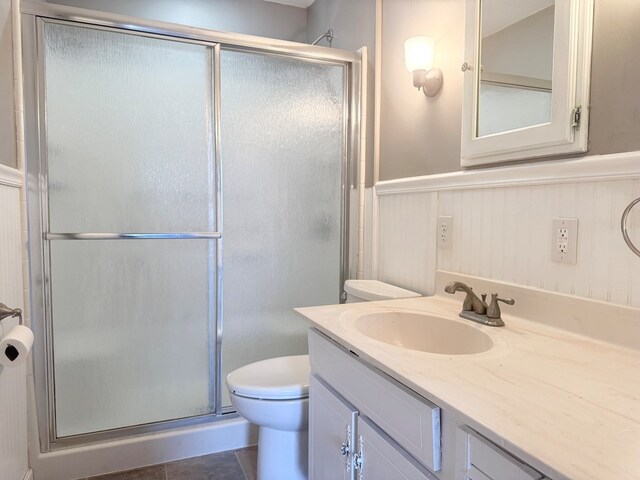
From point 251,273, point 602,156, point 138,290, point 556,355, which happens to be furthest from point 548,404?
point 138,290

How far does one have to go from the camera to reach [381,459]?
0.89 meters

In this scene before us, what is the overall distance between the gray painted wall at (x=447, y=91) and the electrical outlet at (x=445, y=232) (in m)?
0.18

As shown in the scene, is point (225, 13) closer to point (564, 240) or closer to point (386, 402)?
point (564, 240)

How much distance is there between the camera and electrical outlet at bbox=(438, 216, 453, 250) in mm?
1482

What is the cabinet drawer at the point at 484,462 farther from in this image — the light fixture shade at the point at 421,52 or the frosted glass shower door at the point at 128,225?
the frosted glass shower door at the point at 128,225

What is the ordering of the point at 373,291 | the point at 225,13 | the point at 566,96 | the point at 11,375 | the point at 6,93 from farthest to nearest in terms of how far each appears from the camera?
the point at 225,13
the point at 373,291
the point at 6,93
the point at 11,375
the point at 566,96

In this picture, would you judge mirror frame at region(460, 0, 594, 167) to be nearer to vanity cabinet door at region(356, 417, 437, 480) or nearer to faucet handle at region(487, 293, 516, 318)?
faucet handle at region(487, 293, 516, 318)

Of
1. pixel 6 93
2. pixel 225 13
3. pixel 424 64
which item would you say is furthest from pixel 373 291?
pixel 225 13

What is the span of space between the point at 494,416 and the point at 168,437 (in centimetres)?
173

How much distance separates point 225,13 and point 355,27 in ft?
2.98

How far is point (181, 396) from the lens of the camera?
6.41 feet

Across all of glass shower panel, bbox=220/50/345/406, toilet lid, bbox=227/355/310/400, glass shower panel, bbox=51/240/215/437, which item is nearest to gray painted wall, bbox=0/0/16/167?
glass shower panel, bbox=51/240/215/437

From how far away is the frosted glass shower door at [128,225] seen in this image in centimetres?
169

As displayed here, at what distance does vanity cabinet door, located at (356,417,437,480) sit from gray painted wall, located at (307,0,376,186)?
134 centimetres
